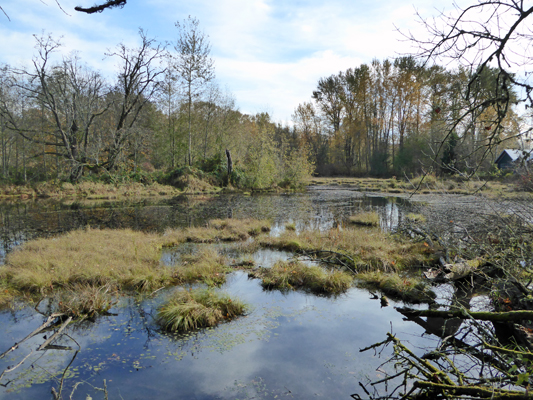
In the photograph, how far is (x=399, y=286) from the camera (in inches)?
267

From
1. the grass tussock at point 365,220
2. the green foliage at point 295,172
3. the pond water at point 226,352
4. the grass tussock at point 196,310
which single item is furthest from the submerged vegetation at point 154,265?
the green foliage at point 295,172

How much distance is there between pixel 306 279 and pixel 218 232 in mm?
4956

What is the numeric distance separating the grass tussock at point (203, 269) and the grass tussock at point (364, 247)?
2.35m

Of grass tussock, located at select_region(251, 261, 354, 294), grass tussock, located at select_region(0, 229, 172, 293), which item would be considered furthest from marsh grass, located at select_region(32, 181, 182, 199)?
grass tussock, located at select_region(251, 261, 354, 294)

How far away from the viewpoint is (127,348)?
15.4 feet

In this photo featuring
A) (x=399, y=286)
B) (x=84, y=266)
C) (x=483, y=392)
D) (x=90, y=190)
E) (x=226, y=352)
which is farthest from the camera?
(x=90, y=190)

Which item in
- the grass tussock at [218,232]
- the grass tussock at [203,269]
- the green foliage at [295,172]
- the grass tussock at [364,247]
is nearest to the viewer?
the grass tussock at [203,269]

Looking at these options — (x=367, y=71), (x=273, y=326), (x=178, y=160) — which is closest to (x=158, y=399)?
(x=273, y=326)

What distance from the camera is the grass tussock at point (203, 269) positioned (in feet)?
24.1

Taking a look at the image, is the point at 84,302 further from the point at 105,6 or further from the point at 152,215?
the point at 152,215

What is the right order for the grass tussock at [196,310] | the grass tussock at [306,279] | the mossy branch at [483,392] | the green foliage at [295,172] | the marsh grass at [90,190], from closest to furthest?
the mossy branch at [483,392] < the grass tussock at [196,310] < the grass tussock at [306,279] < the marsh grass at [90,190] < the green foliage at [295,172]

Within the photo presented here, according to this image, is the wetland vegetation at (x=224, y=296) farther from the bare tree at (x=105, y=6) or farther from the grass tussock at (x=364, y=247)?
the bare tree at (x=105, y=6)

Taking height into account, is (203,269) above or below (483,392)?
below

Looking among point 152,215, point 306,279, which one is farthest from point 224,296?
point 152,215
